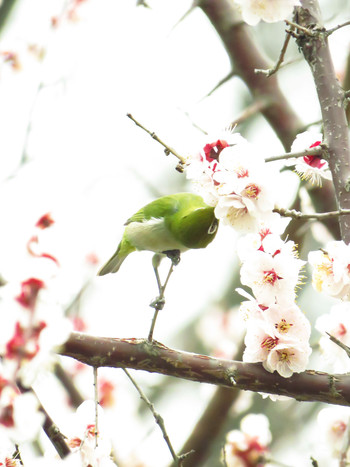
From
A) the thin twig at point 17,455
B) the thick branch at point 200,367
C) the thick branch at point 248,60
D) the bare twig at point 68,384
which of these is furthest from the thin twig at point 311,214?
the bare twig at point 68,384

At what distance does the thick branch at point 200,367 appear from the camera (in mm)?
1519

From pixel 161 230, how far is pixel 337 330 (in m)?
1.26

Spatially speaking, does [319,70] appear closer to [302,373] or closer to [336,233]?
[302,373]

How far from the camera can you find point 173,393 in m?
6.02

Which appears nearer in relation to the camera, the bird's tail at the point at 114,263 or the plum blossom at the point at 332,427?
the plum blossom at the point at 332,427

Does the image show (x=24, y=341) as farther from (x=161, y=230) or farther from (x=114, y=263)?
(x=114, y=263)

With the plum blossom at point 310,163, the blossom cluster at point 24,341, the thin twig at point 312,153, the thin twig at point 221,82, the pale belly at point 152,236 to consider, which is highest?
the thin twig at point 221,82

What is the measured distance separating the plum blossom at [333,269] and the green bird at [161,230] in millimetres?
640

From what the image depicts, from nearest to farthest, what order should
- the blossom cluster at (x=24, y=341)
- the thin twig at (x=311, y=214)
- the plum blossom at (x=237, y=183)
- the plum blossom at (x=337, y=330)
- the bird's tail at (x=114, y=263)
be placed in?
the blossom cluster at (x=24, y=341)
the thin twig at (x=311, y=214)
the plum blossom at (x=237, y=183)
the plum blossom at (x=337, y=330)
the bird's tail at (x=114, y=263)

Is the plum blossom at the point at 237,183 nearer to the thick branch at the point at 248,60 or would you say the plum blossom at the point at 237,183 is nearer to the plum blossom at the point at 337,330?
the plum blossom at the point at 337,330

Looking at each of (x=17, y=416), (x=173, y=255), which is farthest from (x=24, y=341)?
(x=173, y=255)

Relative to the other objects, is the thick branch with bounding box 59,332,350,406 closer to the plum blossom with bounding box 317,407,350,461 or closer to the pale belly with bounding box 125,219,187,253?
the plum blossom with bounding box 317,407,350,461

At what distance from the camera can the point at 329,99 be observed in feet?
5.61

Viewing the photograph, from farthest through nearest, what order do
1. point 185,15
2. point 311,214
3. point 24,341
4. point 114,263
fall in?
point 114,263 < point 185,15 < point 311,214 < point 24,341
